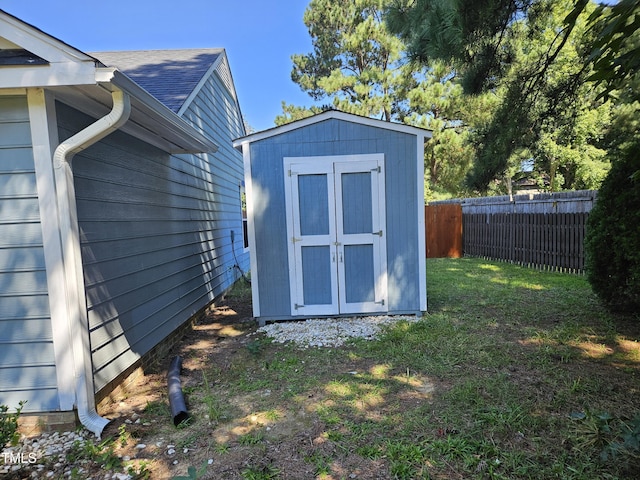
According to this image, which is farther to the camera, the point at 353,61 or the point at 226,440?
the point at 353,61

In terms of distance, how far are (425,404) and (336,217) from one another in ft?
8.69

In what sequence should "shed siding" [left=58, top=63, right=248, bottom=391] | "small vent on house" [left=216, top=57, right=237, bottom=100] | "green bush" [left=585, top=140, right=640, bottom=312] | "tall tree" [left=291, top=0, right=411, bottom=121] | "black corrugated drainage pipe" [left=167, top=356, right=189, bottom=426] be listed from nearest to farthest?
"black corrugated drainage pipe" [left=167, top=356, right=189, bottom=426], "shed siding" [left=58, top=63, right=248, bottom=391], "green bush" [left=585, top=140, right=640, bottom=312], "small vent on house" [left=216, top=57, right=237, bottom=100], "tall tree" [left=291, top=0, right=411, bottom=121]

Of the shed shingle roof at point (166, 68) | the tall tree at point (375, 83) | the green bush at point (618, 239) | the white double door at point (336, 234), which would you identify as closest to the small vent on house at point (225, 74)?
the shed shingle roof at point (166, 68)

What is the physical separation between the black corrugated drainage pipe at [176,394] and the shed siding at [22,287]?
2.63 ft

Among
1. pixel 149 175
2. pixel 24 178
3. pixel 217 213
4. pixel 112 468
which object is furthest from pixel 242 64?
pixel 112 468

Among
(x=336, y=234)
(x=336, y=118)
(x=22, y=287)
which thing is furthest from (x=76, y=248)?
(x=336, y=118)

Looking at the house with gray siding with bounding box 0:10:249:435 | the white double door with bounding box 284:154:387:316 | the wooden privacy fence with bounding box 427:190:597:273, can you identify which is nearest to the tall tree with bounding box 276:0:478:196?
the wooden privacy fence with bounding box 427:190:597:273

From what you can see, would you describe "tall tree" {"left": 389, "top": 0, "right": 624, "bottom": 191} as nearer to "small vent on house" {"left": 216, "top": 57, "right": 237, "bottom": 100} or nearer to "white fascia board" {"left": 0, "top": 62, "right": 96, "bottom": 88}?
"white fascia board" {"left": 0, "top": 62, "right": 96, "bottom": 88}

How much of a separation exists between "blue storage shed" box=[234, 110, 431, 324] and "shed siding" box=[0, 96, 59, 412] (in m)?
2.52

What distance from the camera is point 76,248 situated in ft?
8.65

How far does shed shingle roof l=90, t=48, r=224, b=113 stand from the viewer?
5.09 m

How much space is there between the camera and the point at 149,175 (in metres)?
4.09

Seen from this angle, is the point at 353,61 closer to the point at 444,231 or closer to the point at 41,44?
the point at 444,231

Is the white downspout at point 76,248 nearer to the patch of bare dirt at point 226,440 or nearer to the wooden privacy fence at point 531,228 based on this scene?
the patch of bare dirt at point 226,440
